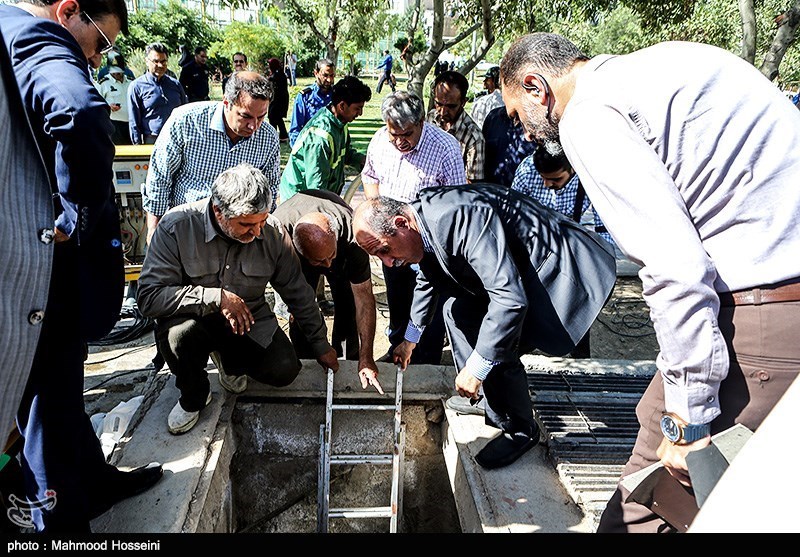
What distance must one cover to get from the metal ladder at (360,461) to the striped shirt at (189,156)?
1.59 meters

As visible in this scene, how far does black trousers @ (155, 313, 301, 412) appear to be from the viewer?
3.17 metres

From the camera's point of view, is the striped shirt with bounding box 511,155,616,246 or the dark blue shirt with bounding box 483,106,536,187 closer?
the striped shirt with bounding box 511,155,616,246

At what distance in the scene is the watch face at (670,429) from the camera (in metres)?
1.78

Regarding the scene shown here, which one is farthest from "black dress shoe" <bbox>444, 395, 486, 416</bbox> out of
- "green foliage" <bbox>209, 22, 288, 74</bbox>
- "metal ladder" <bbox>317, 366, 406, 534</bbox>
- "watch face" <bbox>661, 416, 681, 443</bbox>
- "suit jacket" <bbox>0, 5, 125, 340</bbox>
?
"green foliage" <bbox>209, 22, 288, 74</bbox>

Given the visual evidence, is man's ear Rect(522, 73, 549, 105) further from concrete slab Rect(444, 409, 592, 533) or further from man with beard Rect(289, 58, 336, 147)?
man with beard Rect(289, 58, 336, 147)

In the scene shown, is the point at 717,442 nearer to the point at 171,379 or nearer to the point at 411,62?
the point at 171,379

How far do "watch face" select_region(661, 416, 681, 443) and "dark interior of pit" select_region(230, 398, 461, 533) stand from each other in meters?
2.19

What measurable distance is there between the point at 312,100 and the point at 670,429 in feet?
21.5

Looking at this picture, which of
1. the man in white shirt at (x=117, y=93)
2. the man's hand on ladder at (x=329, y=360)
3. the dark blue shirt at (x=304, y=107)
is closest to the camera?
the man's hand on ladder at (x=329, y=360)

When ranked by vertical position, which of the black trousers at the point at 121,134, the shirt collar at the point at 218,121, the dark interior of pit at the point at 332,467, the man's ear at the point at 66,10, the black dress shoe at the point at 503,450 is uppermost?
the man's ear at the point at 66,10

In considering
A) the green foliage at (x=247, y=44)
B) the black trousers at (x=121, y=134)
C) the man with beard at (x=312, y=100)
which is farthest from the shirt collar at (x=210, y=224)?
the green foliage at (x=247, y=44)

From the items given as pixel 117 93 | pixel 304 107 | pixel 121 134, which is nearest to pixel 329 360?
pixel 304 107

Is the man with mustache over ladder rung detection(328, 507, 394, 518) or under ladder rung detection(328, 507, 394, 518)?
over

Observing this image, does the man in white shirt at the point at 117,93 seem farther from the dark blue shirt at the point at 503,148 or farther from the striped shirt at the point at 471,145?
the dark blue shirt at the point at 503,148
